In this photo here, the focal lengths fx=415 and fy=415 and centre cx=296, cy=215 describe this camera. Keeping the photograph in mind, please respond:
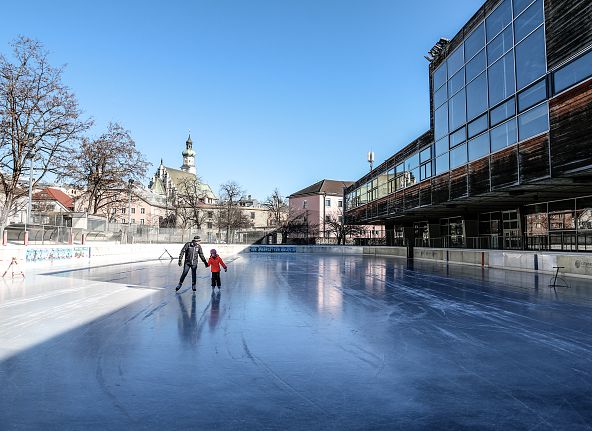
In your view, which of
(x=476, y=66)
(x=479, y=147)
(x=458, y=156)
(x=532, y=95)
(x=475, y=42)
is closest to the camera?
(x=532, y=95)

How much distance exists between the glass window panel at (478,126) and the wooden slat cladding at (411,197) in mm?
7722

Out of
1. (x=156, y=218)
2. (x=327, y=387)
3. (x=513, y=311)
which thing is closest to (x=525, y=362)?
(x=327, y=387)

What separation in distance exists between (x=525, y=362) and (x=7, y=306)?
11.1 metres

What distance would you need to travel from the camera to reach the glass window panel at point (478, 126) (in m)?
23.0

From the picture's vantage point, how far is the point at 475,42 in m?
24.3

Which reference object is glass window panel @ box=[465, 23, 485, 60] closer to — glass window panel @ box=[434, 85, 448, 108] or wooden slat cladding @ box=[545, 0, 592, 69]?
glass window panel @ box=[434, 85, 448, 108]

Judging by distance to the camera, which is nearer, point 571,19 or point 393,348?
point 393,348

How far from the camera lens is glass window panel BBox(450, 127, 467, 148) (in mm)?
25362

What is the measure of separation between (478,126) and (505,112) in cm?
261

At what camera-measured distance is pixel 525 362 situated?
573 centimetres

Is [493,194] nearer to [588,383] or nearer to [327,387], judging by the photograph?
[588,383]

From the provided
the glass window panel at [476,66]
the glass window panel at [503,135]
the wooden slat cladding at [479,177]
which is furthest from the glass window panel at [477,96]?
the wooden slat cladding at [479,177]

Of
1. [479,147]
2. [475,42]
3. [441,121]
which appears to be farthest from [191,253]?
[441,121]

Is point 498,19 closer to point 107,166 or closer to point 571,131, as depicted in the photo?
point 571,131
